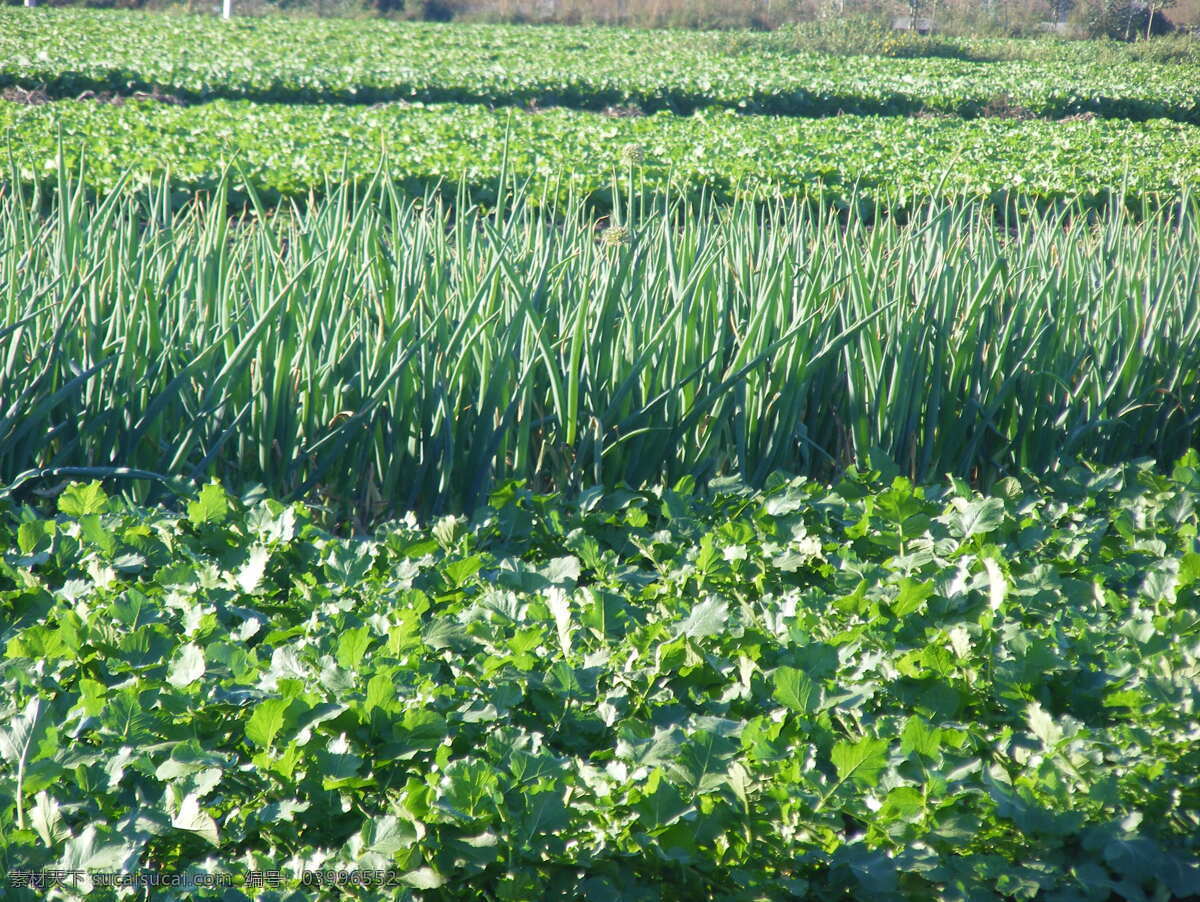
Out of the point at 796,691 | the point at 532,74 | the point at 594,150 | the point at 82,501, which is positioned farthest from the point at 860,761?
the point at 532,74

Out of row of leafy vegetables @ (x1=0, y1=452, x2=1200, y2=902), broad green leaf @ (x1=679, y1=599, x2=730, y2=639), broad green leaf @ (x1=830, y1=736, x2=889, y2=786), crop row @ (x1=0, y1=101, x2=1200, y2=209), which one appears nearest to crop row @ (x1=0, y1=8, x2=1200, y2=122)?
crop row @ (x1=0, y1=101, x2=1200, y2=209)

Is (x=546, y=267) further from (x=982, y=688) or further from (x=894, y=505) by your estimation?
(x=982, y=688)

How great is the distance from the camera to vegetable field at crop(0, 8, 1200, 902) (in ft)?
3.35

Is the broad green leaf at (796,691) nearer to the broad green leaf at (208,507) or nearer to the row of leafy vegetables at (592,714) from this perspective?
the row of leafy vegetables at (592,714)

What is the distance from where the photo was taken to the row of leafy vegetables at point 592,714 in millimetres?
997

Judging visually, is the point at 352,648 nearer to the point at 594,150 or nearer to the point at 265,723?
the point at 265,723

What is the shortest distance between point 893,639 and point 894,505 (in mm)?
395

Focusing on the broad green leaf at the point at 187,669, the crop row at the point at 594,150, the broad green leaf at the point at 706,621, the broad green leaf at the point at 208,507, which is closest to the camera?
the broad green leaf at the point at 187,669

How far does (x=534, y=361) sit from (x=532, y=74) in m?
13.5

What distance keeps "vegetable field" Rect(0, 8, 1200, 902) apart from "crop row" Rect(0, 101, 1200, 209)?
368 centimetres

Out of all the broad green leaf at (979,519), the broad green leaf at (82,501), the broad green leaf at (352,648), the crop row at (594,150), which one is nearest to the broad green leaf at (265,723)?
the broad green leaf at (352,648)

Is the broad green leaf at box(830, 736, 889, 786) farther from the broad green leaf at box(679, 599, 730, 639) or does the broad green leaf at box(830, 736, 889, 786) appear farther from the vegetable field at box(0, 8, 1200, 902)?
the broad green leaf at box(679, 599, 730, 639)

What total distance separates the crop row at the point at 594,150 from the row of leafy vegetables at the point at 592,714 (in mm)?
4535

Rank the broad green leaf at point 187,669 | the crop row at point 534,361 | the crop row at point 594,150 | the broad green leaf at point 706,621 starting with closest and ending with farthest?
the broad green leaf at point 187,669 < the broad green leaf at point 706,621 < the crop row at point 534,361 < the crop row at point 594,150
